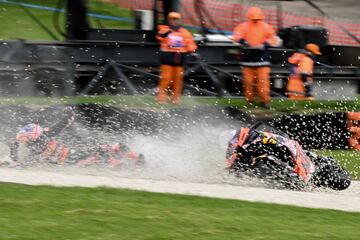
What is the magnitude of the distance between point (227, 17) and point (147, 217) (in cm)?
1303

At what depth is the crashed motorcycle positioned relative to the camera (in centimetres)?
1036

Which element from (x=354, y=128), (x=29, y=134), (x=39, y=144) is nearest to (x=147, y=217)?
(x=39, y=144)

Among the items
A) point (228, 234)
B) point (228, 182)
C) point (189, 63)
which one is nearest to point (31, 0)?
point (189, 63)

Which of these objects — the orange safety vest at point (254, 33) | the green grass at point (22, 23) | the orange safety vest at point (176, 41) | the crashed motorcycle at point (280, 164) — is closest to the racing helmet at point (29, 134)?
the crashed motorcycle at point (280, 164)

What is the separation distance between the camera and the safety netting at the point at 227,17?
695 inches

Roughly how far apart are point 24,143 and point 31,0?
1193cm

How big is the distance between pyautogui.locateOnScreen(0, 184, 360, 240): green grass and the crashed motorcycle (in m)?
1.56

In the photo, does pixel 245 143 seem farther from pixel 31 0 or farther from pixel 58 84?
pixel 31 0

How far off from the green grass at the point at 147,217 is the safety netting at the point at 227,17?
8.63 metres

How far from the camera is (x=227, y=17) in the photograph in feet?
66.7

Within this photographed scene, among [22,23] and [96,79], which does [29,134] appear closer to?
[96,79]

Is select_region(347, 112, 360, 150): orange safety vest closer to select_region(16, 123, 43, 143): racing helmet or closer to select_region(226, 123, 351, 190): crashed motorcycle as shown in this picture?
select_region(226, 123, 351, 190): crashed motorcycle

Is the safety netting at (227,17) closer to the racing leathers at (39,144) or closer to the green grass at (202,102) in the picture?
the green grass at (202,102)

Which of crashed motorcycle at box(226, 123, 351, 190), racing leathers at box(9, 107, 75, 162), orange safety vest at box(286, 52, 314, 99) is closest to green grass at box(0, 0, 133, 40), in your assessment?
orange safety vest at box(286, 52, 314, 99)
